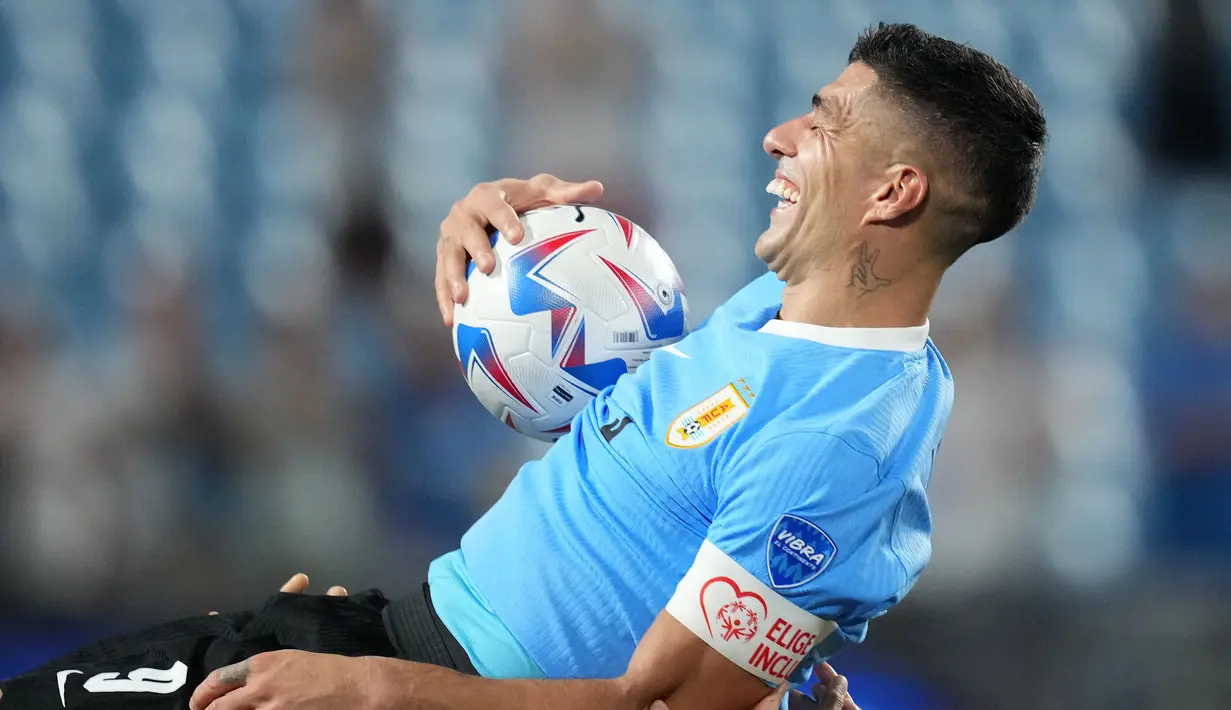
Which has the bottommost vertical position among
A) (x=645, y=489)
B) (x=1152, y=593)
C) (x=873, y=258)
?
(x=1152, y=593)

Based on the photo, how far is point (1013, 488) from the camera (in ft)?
12.6

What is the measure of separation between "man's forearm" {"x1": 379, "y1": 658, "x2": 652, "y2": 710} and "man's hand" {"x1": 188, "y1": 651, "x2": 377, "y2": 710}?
0.04 metres

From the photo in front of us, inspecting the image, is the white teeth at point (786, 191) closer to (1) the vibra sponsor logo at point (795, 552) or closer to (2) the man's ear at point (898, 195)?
(2) the man's ear at point (898, 195)

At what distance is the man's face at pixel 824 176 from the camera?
79.0 inches

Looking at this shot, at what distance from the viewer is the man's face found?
2008mm

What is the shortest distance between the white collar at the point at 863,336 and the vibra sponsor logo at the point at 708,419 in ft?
0.57

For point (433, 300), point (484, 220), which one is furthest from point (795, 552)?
point (433, 300)

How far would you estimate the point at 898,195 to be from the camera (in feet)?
6.44

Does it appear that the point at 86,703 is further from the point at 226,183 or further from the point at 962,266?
the point at 962,266

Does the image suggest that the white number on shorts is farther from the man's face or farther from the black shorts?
the man's face

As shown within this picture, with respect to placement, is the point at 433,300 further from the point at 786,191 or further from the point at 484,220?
the point at 786,191

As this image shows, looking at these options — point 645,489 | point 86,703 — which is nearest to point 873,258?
point 645,489

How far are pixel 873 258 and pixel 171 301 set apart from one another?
119 inches

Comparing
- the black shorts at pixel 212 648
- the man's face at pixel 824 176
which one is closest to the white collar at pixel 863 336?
the man's face at pixel 824 176
